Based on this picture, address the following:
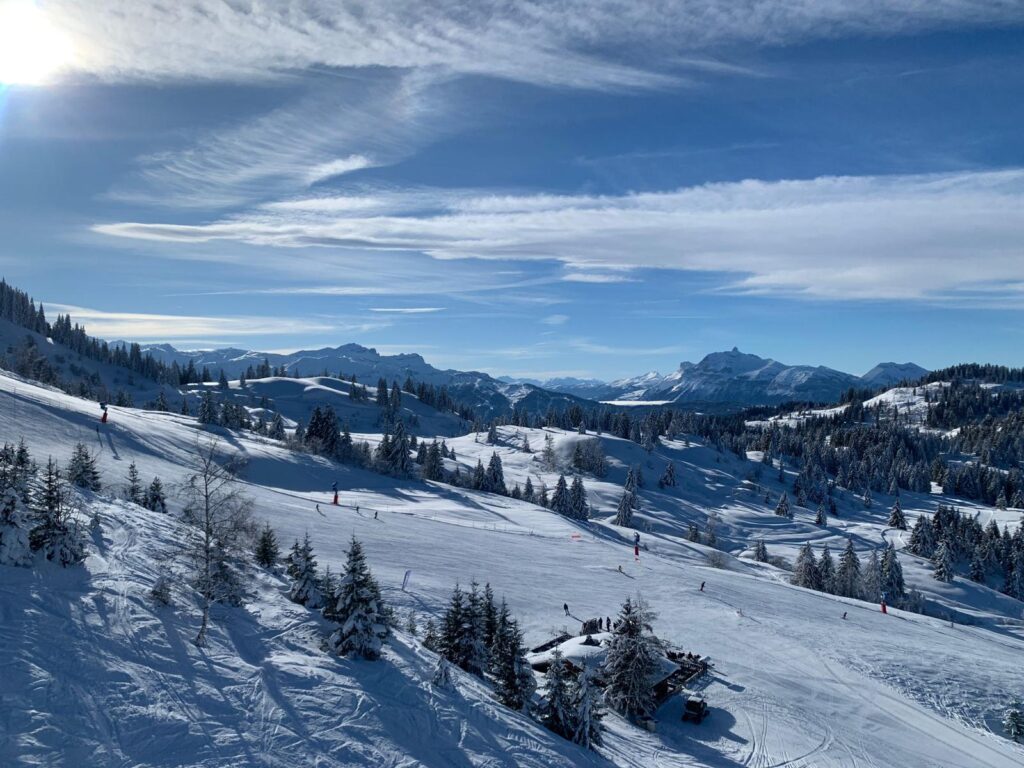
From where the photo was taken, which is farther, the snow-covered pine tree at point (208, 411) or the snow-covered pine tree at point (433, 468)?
the snow-covered pine tree at point (433, 468)

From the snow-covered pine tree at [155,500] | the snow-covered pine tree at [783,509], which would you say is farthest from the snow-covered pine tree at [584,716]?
the snow-covered pine tree at [783,509]

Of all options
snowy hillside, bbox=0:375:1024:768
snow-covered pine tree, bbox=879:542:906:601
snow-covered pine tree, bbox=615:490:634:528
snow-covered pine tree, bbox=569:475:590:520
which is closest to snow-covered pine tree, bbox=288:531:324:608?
snowy hillside, bbox=0:375:1024:768

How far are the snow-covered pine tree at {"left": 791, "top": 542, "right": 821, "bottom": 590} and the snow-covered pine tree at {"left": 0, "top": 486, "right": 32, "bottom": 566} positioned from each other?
81000 millimetres

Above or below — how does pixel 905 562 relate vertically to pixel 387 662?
below

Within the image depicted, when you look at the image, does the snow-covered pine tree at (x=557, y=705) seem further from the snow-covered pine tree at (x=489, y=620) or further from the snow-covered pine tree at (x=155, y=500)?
the snow-covered pine tree at (x=155, y=500)

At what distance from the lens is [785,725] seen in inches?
982

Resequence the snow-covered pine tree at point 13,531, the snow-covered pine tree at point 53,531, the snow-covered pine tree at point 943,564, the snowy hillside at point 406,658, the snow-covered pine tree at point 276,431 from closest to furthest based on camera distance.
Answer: the snowy hillside at point 406,658 < the snow-covered pine tree at point 13,531 < the snow-covered pine tree at point 53,531 < the snow-covered pine tree at point 943,564 < the snow-covered pine tree at point 276,431

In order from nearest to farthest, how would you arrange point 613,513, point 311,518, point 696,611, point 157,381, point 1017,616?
point 696,611, point 311,518, point 1017,616, point 613,513, point 157,381

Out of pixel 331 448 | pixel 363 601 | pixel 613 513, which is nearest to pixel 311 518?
pixel 363 601

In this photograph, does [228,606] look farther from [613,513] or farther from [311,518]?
[613,513]

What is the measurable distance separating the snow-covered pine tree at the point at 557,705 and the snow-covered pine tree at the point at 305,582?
379 inches

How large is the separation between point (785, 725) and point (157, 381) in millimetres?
210909

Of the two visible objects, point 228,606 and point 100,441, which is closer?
point 228,606

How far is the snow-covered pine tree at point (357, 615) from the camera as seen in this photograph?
63.6 ft
